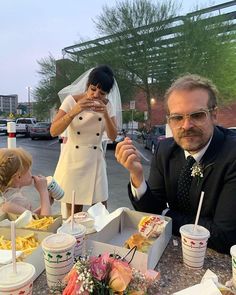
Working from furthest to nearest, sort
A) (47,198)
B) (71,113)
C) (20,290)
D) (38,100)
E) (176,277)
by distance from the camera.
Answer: (38,100) → (71,113) → (47,198) → (176,277) → (20,290)

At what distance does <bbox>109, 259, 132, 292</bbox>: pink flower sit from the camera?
826 mm

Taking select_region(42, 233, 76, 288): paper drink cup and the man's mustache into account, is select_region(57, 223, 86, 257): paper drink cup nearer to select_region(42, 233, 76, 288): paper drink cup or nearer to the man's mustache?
select_region(42, 233, 76, 288): paper drink cup

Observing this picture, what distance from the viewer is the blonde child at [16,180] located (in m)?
1.85

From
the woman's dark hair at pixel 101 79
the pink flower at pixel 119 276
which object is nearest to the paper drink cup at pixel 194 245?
the pink flower at pixel 119 276

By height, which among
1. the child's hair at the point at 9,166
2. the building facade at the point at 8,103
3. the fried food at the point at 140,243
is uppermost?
the building facade at the point at 8,103

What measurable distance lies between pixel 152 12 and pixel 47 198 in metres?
16.5

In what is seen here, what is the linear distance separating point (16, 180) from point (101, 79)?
41.0 inches

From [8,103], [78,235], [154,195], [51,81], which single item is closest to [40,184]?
[154,195]

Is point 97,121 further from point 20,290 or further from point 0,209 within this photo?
point 20,290

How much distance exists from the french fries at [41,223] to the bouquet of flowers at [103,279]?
1.59ft

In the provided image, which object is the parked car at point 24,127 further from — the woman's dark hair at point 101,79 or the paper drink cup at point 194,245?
the paper drink cup at point 194,245

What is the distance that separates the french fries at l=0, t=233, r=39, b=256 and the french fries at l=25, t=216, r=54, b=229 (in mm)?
94

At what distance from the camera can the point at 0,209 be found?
5.52 feet

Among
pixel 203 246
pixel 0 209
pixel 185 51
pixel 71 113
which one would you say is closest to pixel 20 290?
pixel 203 246
